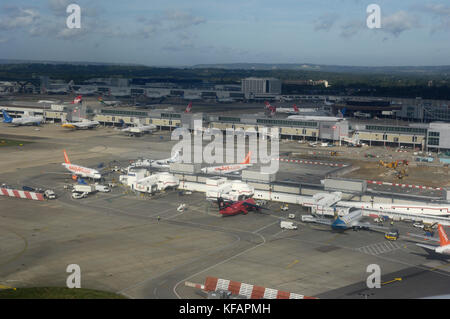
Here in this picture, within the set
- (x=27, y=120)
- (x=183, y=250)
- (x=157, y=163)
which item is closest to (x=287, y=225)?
(x=183, y=250)

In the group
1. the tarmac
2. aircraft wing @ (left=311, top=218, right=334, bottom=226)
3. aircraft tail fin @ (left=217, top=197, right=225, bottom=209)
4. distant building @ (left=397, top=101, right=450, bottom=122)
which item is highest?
distant building @ (left=397, top=101, right=450, bottom=122)

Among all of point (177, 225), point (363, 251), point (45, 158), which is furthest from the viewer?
point (45, 158)

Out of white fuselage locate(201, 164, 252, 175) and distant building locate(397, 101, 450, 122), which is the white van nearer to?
white fuselage locate(201, 164, 252, 175)

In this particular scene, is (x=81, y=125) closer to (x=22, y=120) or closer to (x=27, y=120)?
(x=27, y=120)

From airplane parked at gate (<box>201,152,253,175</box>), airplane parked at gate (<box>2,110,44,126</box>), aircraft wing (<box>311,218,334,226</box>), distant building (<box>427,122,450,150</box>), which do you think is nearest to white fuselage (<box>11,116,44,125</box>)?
airplane parked at gate (<box>2,110,44,126</box>)

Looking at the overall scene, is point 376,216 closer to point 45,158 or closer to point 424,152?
point 424,152

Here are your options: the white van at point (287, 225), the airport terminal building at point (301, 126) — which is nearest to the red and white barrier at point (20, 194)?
the white van at point (287, 225)
